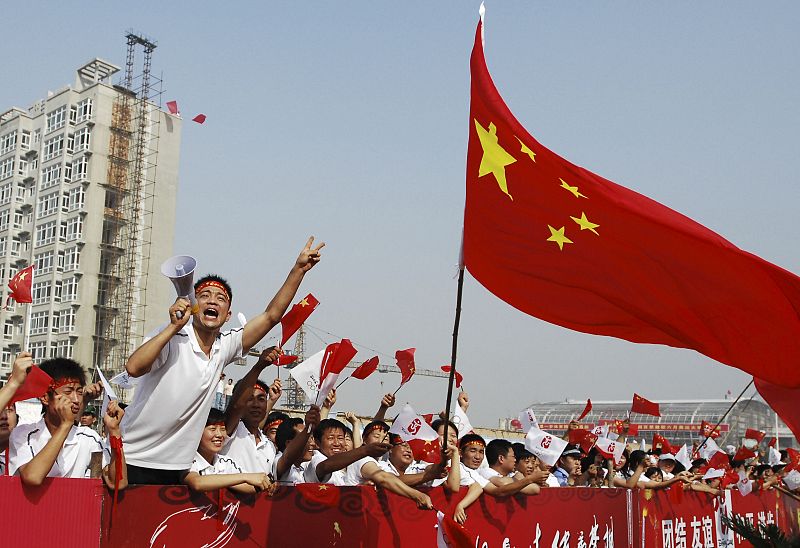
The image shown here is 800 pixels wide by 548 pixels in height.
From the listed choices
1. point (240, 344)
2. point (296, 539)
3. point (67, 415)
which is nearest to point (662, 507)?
point (296, 539)

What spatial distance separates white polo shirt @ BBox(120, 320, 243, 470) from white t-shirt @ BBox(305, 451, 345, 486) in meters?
1.50

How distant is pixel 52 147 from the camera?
187 feet

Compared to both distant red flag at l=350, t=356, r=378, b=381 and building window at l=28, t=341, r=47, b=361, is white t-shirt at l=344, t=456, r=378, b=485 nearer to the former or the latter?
distant red flag at l=350, t=356, r=378, b=381

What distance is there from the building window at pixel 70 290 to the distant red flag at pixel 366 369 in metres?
49.4

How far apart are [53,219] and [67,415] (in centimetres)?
5567

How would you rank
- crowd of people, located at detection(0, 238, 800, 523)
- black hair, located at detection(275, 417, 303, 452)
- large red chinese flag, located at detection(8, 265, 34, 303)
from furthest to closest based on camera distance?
black hair, located at detection(275, 417, 303, 452) < large red chinese flag, located at detection(8, 265, 34, 303) < crowd of people, located at detection(0, 238, 800, 523)

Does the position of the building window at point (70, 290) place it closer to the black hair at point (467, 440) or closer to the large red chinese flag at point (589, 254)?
the black hair at point (467, 440)

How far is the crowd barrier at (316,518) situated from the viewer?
3.93 m

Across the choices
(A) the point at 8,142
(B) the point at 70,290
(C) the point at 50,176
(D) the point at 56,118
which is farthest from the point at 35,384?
(A) the point at 8,142

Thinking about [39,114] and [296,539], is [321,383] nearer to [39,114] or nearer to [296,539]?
[296,539]

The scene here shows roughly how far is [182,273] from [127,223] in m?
54.3

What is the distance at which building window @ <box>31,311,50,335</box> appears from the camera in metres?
53.6

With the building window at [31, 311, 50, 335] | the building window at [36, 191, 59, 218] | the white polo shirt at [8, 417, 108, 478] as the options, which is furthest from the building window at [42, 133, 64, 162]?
the white polo shirt at [8, 417, 108, 478]

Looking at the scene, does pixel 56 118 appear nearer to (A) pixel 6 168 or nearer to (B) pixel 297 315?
(A) pixel 6 168
